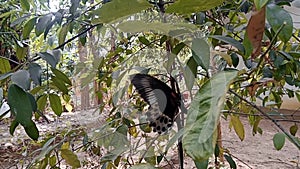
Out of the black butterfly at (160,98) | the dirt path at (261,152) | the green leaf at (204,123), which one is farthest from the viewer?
the dirt path at (261,152)

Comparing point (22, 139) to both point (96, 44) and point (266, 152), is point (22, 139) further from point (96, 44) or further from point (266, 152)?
point (266, 152)

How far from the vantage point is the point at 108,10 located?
0.87 feet

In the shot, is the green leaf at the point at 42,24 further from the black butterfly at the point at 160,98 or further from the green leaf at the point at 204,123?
the green leaf at the point at 204,123

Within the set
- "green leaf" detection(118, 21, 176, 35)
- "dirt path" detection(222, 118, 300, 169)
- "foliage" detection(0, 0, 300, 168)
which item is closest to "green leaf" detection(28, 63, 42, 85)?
"foliage" detection(0, 0, 300, 168)

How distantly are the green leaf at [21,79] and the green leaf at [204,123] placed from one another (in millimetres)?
178

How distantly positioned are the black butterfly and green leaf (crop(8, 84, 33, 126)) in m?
0.16

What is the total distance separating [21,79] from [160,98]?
0.59ft

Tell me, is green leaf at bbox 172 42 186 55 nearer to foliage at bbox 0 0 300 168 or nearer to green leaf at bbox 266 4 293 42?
foliage at bbox 0 0 300 168

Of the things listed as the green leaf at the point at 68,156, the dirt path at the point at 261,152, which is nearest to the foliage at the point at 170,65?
the green leaf at the point at 68,156

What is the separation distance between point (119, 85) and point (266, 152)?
146 cm

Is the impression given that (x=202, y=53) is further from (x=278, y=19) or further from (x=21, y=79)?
(x=21, y=79)

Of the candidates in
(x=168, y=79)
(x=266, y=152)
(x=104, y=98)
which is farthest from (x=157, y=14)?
(x=266, y=152)

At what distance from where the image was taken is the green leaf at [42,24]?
0.48 metres

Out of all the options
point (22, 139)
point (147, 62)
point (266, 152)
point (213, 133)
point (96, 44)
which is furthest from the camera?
point (266, 152)
